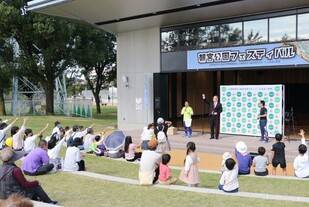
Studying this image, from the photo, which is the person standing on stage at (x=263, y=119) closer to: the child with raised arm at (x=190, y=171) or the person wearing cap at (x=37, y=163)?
the child with raised arm at (x=190, y=171)

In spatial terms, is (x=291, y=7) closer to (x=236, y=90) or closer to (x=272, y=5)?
(x=272, y=5)

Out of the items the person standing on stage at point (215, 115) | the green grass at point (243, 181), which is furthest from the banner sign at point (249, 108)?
the green grass at point (243, 181)

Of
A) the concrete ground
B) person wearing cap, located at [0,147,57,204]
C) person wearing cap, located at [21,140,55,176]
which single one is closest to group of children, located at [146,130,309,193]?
the concrete ground

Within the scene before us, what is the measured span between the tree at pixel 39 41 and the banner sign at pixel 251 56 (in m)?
13.2

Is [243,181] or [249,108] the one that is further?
[249,108]

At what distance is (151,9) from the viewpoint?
54.0 ft

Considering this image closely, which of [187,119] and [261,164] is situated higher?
[187,119]

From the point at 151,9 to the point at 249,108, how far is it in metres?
5.95

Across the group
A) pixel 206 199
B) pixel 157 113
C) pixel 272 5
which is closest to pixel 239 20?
pixel 272 5

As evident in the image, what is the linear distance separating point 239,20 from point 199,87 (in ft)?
27.8

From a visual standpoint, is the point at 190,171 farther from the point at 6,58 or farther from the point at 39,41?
the point at 6,58

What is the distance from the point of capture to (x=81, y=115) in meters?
32.6

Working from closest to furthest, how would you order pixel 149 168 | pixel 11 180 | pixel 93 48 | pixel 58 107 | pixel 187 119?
pixel 11 180, pixel 149 168, pixel 187 119, pixel 93 48, pixel 58 107

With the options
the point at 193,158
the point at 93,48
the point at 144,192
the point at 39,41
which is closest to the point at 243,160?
the point at 193,158
